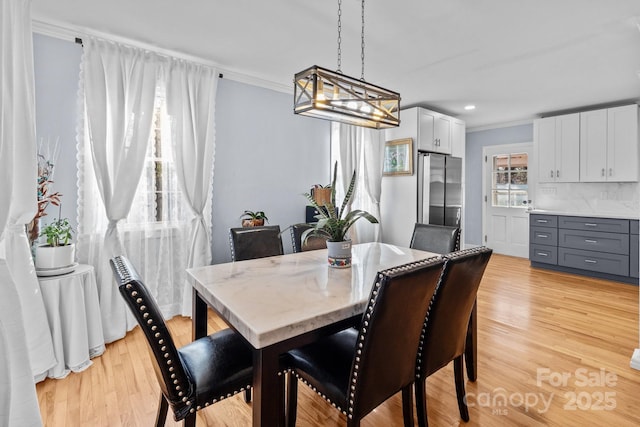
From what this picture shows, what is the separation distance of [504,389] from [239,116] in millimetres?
3369

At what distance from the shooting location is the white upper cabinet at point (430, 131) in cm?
461

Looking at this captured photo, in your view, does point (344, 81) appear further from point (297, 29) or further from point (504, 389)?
point (504, 389)

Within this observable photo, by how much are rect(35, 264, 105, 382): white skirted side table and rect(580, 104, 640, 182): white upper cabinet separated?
20.1ft

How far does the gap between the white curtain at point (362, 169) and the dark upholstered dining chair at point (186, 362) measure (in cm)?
326

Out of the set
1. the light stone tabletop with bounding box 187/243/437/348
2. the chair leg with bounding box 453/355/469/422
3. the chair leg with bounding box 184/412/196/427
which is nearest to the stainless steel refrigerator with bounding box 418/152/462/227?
the light stone tabletop with bounding box 187/243/437/348

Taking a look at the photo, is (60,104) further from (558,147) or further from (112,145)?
(558,147)

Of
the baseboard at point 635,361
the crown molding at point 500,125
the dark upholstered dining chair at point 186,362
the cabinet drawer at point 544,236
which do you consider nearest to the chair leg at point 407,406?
the dark upholstered dining chair at point 186,362

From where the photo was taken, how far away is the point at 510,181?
5.87 meters

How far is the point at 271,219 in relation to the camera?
12.7 feet

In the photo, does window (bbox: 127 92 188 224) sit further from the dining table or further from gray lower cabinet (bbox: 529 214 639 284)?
gray lower cabinet (bbox: 529 214 639 284)

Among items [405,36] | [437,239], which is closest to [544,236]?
[437,239]

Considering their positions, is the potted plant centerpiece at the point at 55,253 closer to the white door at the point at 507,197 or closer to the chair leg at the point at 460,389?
the chair leg at the point at 460,389

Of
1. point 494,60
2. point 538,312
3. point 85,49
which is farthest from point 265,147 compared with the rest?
point 538,312

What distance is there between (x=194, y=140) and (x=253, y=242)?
52.6 inches
